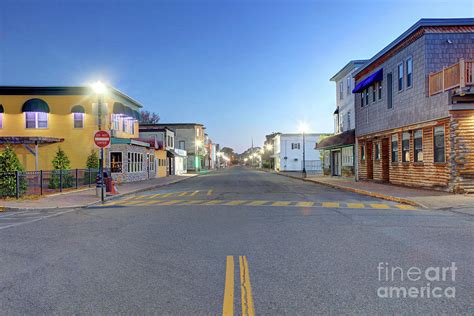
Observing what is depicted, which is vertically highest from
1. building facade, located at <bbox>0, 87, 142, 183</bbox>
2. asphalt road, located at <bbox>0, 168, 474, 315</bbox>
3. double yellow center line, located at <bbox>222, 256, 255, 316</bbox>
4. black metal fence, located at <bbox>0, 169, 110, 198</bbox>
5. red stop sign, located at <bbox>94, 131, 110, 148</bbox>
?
building facade, located at <bbox>0, 87, 142, 183</bbox>

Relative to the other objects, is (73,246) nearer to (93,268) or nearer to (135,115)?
(93,268)

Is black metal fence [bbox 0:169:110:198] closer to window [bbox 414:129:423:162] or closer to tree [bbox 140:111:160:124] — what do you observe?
window [bbox 414:129:423:162]

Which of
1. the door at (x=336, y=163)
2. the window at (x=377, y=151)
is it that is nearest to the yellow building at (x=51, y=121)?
the window at (x=377, y=151)

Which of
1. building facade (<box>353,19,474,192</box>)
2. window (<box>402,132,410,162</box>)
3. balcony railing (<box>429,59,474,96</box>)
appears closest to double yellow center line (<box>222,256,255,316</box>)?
balcony railing (<box>429,59,474,96</box>)

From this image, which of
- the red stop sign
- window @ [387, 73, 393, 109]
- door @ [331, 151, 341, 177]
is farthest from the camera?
door @ [331, 151, 341, 177]

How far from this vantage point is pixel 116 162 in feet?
103

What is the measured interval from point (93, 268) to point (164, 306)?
7.14 ft

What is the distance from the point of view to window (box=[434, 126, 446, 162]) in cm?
1900

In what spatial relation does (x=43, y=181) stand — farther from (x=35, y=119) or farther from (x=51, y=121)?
(x=35, y=119)

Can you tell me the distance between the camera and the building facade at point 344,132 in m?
35.3

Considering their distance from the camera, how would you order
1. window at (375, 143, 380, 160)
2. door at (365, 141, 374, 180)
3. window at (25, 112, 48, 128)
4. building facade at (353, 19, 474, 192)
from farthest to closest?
window at (25, 112, 48, 128)
door at (365, 141, 374, 180)
window at (375, 143, 380, 160)
building facade at (353, 19, 474, 192)

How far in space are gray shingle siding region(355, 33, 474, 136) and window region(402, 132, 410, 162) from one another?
766 mm

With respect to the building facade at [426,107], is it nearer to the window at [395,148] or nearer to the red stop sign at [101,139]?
the window at [395,148]

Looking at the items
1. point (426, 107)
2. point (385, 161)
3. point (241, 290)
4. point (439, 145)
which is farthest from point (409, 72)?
point (241, 290)
